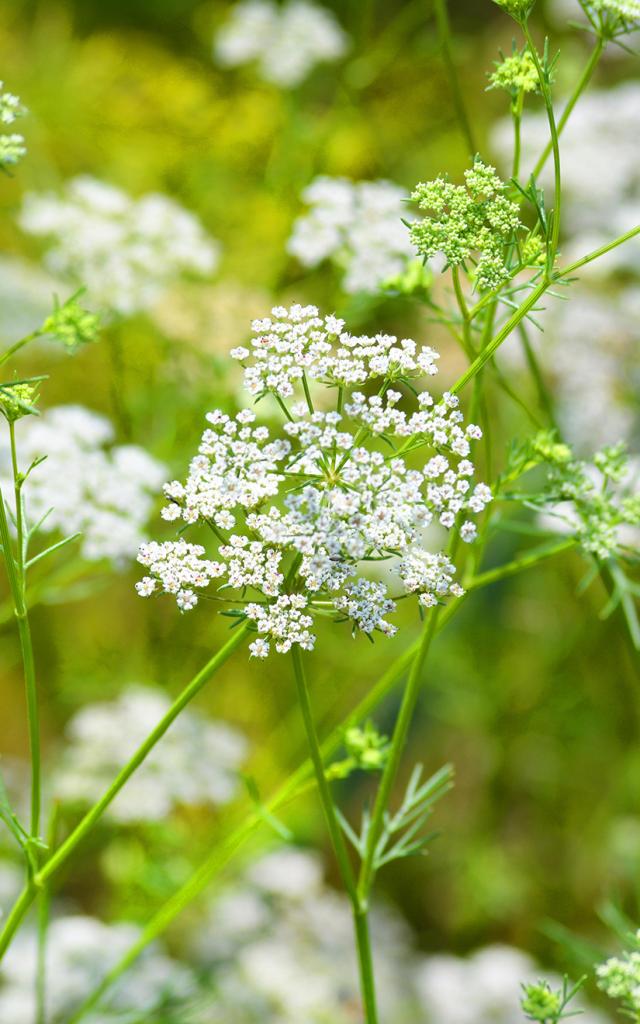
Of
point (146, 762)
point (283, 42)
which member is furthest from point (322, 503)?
point (283, 42)

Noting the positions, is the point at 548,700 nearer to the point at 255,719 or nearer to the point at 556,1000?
the point at 255,719

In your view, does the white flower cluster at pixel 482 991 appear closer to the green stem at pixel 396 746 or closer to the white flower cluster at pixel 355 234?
the green stem at pixel 396 746

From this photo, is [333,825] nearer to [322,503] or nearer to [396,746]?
[396,746]

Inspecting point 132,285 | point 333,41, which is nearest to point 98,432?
point 132,285

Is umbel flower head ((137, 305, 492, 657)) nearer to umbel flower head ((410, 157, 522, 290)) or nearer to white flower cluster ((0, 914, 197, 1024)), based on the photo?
umbel flower head ((410, 157, 522, 290))

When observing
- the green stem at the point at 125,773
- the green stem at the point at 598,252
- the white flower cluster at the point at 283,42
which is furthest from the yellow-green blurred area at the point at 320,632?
the green stem at the point at 598,252

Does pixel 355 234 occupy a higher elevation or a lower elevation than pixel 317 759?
higher

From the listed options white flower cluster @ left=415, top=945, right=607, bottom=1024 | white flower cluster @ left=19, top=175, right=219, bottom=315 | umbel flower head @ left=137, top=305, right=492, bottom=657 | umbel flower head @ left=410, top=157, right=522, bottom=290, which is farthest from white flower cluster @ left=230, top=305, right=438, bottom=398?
white flower cluster @ left=415, top=945, right=607, bottom=1024
